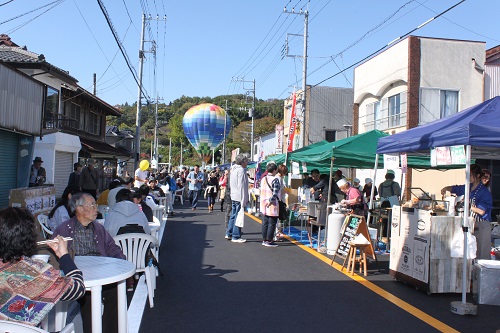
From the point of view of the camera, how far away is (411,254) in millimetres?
6664

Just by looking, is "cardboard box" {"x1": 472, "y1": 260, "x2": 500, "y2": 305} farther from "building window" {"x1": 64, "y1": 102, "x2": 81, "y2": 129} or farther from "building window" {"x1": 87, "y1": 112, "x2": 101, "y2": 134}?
"building window" {"x1": 87, "y1": 112, "x2": 101, "y2": 134}

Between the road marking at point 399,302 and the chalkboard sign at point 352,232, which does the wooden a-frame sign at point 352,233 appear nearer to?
the chalkboard sign at point 352,232

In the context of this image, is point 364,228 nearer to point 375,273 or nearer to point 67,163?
point 375,273

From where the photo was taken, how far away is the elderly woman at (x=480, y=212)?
670 centimetres

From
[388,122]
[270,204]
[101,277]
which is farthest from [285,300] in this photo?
[388,122]

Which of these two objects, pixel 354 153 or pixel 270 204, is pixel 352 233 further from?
pixel 354 153

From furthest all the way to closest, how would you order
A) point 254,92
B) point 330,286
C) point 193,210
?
point 254,92, point 193,210, point 330,286

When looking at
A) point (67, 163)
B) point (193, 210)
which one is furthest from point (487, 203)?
point (67, 163)

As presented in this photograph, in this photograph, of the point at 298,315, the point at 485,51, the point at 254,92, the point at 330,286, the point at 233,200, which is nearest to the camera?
the point at 298,315

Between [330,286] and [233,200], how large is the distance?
4292 millimetres

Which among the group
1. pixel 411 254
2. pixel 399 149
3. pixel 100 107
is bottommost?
pixel 411 254

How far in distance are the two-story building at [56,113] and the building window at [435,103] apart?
15250 mm

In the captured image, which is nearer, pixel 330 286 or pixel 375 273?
pixel 330 286

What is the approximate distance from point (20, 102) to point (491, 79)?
1989 cm
